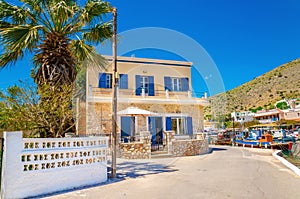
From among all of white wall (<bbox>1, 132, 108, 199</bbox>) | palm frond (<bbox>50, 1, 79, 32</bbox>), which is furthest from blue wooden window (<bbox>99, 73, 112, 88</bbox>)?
white wall (<bbox>1, 132, 108, 199</bbox>)

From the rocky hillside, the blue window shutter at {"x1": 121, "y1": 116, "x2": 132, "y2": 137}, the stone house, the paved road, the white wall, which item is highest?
the rocky hillside

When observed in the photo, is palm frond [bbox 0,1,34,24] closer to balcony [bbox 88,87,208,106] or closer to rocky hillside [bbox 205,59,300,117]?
balcony [bbox 88,87,208,106]

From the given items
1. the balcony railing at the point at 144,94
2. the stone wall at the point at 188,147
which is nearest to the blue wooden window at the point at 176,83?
the balcony railing at the point at 144,94

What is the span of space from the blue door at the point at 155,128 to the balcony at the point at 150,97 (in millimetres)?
1522

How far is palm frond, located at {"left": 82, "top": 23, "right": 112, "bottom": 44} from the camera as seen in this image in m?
9.24

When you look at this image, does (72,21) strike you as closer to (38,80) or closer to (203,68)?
(38,80)

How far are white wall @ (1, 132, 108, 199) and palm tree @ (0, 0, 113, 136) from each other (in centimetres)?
244

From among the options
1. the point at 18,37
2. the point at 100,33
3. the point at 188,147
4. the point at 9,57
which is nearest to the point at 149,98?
the point at 188,147

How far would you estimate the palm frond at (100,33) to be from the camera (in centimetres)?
924

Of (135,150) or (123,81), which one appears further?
(123,81)

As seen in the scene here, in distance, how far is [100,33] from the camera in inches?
367

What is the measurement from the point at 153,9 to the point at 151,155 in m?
10.9

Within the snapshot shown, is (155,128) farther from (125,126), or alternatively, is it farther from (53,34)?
(53,34)

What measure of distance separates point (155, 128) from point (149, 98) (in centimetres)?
245
